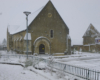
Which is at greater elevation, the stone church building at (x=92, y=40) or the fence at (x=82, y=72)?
the stone church building at (x=92, y=40)

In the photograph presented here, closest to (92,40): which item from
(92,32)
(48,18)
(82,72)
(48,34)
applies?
(92,32)

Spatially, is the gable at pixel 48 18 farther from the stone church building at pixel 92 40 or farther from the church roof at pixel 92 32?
the church roof at pixel 92 32

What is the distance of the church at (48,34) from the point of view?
27281mm

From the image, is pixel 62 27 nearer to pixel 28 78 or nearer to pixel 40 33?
pixel 40 33

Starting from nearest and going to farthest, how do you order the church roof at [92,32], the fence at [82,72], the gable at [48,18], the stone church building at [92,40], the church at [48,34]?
the fence at [82,72]
the church at [48,34]
the gable at [48,18]
the stone church building at [92,40]
the church roof at [92,32]

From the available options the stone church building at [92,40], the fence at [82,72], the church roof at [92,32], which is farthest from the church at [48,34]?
the church roof at [92,32]

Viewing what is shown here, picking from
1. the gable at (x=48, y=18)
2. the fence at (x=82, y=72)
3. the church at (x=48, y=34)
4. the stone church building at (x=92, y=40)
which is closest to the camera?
Answer: the fence at (x=82, y=72)

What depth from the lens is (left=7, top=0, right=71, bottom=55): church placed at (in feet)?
89.5

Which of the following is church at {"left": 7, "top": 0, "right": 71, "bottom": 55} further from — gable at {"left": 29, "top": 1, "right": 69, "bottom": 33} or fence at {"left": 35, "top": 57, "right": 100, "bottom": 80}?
fence at {"left": 35, "top": 57, "right": 100, "bottom": 80}

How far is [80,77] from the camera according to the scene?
30.8 feet

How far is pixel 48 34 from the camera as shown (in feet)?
94.4

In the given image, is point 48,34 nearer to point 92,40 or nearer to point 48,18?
point 48,18

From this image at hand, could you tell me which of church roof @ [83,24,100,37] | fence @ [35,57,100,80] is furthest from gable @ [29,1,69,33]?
church roof @ [83,24,100,37]

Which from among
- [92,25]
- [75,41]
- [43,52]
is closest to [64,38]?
[43,52]
